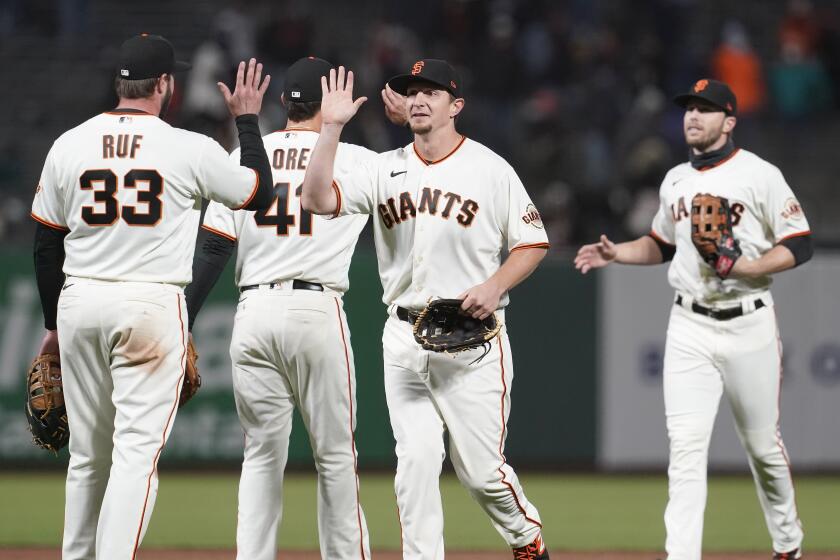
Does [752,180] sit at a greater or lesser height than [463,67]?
lesser

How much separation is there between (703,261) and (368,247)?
5383mm

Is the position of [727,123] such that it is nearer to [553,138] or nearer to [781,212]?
[781,212]

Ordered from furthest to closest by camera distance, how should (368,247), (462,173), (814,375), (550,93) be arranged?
(550,93) < (368,247) < (814,375) < (462,173)

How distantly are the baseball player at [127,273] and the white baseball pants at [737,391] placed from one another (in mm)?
2430

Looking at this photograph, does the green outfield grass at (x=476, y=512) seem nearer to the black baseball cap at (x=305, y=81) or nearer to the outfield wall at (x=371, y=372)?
the outfield wall at (x=371, y=372)

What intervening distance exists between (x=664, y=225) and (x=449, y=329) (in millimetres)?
1970

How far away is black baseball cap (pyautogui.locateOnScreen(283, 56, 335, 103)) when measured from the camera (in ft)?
19.0

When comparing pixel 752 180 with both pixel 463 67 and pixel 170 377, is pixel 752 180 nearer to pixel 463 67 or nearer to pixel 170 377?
pixel 170 377

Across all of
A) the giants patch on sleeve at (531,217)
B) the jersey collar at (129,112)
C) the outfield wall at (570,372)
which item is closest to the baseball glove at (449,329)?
the giants patch on sleeve at (531,217)

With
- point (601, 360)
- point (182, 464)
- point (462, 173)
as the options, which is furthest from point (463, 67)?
point (462, 173)

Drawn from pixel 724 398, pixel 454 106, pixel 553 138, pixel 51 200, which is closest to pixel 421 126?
pixel 454 106

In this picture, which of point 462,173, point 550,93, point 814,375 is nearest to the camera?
point 462,173

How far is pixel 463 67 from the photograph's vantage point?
46.0 feet

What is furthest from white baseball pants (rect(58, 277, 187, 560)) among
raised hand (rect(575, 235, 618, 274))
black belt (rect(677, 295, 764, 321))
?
black belt (rect(677, 295, 764, 321))
